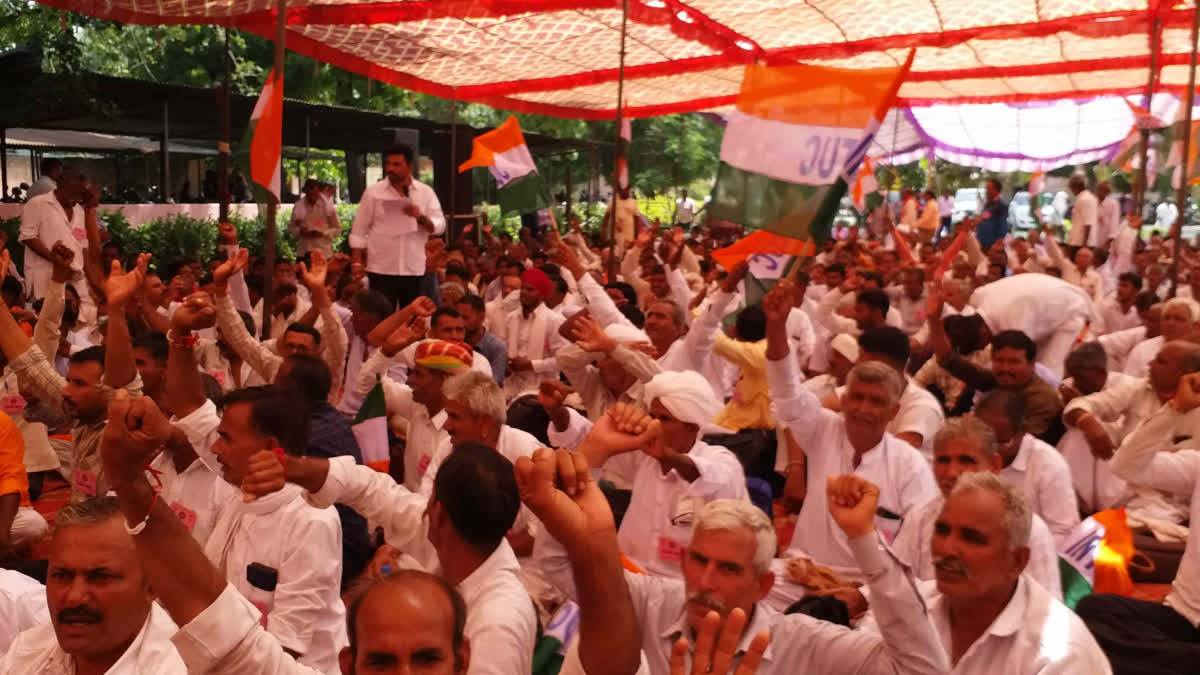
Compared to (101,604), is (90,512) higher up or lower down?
higher up

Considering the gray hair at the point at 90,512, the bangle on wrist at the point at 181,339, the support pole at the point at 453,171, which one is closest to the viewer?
the gray hair at the point at 90,512

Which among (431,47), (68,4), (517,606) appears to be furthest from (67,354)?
(431,47)

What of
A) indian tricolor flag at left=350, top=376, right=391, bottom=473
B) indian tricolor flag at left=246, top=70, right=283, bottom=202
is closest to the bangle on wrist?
indian tricolor flag at left=350, top=376, right=391, bottom=473

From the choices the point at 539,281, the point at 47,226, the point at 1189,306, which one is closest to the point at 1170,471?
the point at 1189,306

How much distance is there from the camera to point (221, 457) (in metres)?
3.29

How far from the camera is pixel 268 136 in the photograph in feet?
20.5

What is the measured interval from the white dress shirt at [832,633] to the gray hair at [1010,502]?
0.94 feet

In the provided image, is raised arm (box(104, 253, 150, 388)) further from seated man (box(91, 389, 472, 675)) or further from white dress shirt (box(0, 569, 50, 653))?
A: seated man (box(91, 389, 472, 675))

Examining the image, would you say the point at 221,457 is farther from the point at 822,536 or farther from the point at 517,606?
the point at 822,536

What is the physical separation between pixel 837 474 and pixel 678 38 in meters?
9.53

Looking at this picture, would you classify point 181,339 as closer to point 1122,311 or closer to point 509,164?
point 509,164

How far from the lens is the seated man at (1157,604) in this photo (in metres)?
3.83

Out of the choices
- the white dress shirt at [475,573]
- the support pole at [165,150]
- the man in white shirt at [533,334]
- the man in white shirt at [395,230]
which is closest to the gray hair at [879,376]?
the white dress shirt at [475,573]

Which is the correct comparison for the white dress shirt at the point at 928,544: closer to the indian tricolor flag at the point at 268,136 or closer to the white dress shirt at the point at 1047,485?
the white dress shirt at the point at 1047,485
